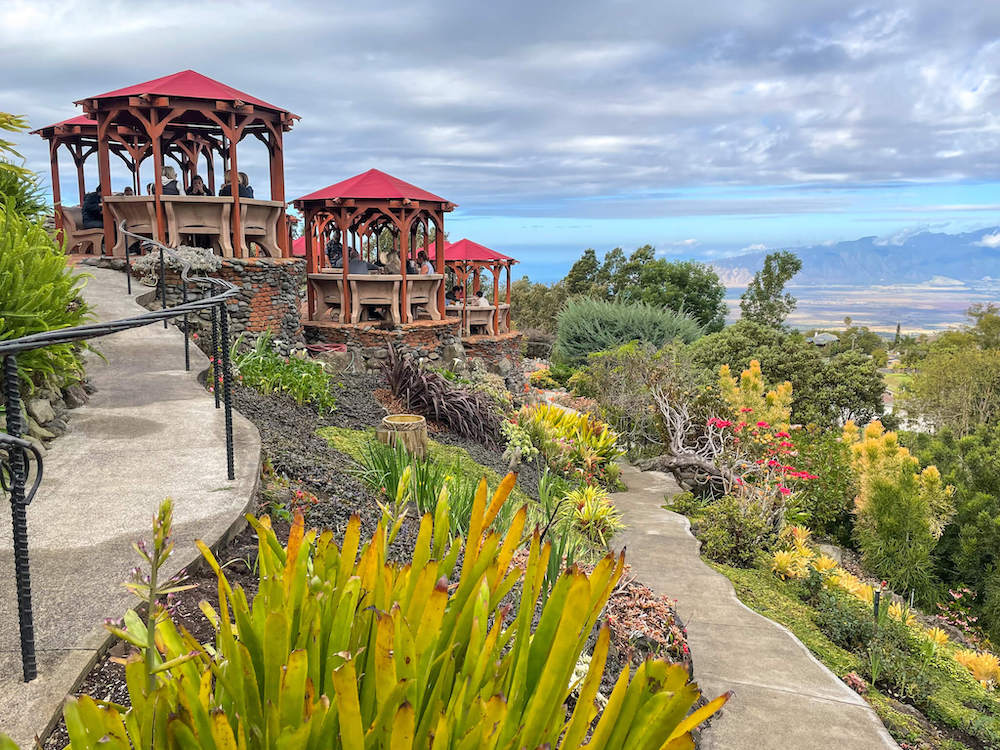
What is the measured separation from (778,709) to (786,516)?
5608 millimetres

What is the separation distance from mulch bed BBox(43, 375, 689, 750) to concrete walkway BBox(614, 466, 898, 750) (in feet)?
1.38

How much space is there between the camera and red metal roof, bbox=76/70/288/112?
38.3 ft

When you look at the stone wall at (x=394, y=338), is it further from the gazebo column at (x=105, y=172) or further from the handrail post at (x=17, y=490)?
the handrail post at (x=17, y=490)

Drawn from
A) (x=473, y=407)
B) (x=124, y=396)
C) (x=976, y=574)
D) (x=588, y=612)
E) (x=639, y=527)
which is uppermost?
(x=588, y=612)

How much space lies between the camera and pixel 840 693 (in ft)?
15.5

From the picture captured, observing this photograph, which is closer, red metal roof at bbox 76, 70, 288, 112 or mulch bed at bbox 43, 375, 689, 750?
mulch bed at bbox 43, 375, 689, 750

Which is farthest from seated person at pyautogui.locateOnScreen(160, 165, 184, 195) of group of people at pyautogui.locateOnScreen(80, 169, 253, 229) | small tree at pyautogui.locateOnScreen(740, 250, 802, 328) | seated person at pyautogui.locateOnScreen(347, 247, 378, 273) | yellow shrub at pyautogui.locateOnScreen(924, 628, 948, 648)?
small tree at pyautogui.locateOnScreen(740, 250, 802, 328)

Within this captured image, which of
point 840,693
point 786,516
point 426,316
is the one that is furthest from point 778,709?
point 426,316

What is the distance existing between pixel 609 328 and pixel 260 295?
1555 cm

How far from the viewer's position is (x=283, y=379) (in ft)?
27.7

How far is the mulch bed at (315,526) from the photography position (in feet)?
9.49

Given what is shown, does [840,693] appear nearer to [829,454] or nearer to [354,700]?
[354,700]

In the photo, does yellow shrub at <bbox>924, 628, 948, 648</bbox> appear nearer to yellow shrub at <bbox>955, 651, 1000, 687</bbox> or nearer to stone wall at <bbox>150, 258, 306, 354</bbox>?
yellow shrub at <bbox>955, 651, 1000, 687</bbox>

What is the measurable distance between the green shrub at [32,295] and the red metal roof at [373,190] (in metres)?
10.7
